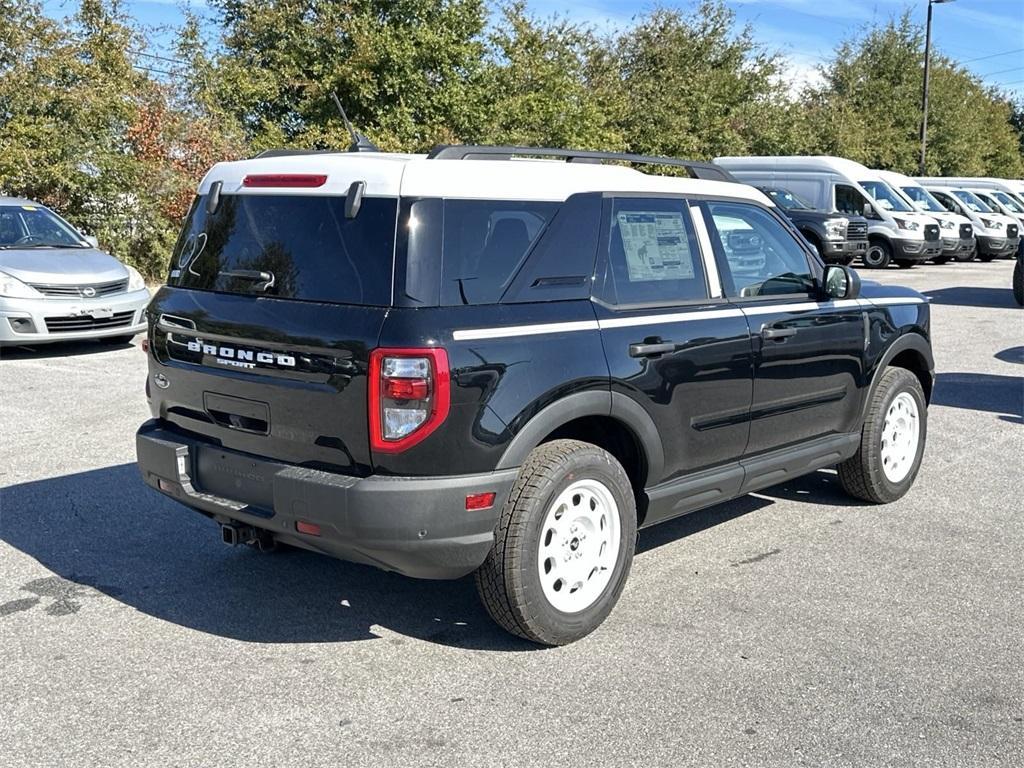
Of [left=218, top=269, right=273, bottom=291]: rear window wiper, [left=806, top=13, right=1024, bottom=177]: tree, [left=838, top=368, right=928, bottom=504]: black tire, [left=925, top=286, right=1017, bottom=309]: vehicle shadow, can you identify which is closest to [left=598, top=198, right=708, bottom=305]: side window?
[left=218, top=269, right=273, bottom=291]: rear window wiper

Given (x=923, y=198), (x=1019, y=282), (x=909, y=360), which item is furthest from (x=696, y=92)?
(x=909, y=360)

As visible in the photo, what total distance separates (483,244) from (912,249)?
70.9 feet

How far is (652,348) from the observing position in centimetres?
453

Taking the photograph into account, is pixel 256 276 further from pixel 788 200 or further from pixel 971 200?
pixel 971 200

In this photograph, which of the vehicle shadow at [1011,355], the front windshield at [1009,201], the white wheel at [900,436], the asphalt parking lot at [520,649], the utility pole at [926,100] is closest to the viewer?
the asphalt parking lot at [520,649]

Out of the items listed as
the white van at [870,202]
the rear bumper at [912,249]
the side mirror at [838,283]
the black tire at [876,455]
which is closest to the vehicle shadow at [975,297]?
the rear bumper at [912,249]

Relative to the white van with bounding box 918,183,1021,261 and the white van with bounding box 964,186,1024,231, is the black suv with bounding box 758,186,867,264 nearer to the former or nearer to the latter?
the white van with bounding box 918,183,1021,261

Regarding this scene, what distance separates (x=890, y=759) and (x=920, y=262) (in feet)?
76.9

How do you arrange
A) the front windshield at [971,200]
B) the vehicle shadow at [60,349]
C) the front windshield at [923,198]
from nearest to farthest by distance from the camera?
the vehicle shadow at [60,349] < the front windshield at [923,198] < the front windshield at [971,200]

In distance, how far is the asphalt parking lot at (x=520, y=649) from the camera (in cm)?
352

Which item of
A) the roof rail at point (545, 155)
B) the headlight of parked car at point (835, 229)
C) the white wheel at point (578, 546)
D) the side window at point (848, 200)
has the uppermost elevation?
the side window at point (848, 200)

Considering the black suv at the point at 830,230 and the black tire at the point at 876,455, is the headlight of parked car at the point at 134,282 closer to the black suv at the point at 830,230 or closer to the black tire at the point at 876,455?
the black tire at the point at 876,455

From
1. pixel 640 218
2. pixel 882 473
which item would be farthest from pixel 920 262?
pixel 640 218

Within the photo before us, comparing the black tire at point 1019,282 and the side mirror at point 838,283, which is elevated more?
the side mirror at point 838,283
